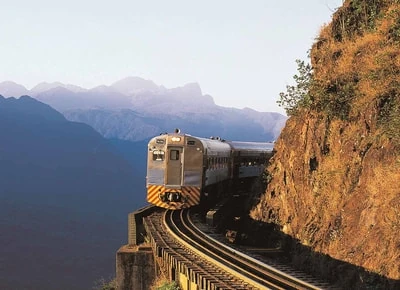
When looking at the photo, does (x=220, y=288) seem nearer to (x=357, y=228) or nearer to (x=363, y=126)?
(x=357, y=228)

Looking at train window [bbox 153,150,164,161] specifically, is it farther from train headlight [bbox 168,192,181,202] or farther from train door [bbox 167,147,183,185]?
train headlight [bbox 168,192,181,202]

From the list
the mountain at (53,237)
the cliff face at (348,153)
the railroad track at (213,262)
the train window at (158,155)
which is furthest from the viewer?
the mountain at (53,237)

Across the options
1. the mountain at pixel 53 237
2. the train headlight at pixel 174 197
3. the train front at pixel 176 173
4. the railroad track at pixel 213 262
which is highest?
the train front at pixel 176 173

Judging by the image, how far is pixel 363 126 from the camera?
19938 mm

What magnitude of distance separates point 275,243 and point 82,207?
169002 mm

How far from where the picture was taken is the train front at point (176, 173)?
2730cm

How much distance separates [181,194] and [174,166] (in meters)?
1.51

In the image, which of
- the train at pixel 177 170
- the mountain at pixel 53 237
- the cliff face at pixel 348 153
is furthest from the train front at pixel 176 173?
the mountain at pixel 53 237

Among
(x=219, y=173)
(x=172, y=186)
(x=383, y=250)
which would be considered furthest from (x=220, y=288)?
(x=219, y=173)

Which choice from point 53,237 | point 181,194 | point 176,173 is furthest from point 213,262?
point 53,237

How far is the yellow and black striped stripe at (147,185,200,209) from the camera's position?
27312 mm

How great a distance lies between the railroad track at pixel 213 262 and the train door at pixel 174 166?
2.81m

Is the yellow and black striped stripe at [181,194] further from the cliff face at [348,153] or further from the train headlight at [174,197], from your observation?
the cliff face at [348,153]

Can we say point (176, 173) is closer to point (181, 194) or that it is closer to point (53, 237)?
point (181, 194)
